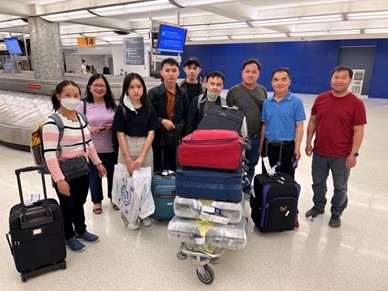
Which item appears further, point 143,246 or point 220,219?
point 143,246

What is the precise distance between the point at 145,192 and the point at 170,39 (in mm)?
5812

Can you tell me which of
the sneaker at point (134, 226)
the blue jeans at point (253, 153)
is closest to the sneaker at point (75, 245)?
the sneaker at point (134, 226)

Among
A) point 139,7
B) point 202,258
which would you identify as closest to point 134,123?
point 202,258

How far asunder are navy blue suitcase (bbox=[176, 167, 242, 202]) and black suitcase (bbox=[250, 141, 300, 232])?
651mm

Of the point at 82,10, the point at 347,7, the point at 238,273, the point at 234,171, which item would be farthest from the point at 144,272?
the point at 347,7

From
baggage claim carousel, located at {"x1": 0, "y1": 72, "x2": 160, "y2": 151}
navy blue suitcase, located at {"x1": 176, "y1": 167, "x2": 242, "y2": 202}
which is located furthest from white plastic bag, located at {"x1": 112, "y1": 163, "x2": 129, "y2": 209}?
baggage claim carousel, located at {"x1": 0, "y1": 72, "x2": 160, "y2": 151}

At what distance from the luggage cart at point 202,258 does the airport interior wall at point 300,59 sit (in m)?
16.1

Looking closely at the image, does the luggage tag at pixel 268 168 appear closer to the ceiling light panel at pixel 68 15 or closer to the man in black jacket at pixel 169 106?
the man in black jacket at pixel 169 106

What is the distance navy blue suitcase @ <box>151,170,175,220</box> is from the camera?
8.85 ft

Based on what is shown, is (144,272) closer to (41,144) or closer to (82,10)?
(41,144)

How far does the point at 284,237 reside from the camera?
267 cm

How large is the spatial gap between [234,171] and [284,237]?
3.70ft

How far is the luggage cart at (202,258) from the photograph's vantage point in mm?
1969

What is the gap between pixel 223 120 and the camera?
2.36 meters
